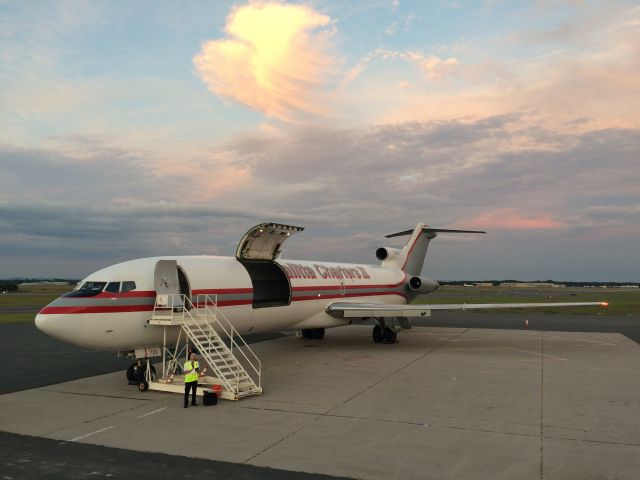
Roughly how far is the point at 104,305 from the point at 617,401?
13.2 m

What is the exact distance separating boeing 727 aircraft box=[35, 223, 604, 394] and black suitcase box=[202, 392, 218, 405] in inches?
107

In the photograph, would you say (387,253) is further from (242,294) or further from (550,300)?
(550,300)

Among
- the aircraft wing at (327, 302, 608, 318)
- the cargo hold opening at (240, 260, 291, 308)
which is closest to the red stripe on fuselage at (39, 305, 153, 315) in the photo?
the cargo hold opening at (240, 260, 291, 308)

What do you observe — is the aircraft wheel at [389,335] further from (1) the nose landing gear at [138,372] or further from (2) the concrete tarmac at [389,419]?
(1) the nose landing gear at [138,372]

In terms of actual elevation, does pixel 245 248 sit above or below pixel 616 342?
above

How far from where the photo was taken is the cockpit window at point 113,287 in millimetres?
13651

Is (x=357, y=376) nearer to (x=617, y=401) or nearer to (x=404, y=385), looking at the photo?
(x=404, y=385)

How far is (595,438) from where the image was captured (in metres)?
9.66

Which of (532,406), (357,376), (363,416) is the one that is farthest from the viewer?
(357,376)

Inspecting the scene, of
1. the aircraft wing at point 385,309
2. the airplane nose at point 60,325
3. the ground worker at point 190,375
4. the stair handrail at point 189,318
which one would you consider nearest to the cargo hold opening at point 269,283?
the aircraft wing at point 385,309

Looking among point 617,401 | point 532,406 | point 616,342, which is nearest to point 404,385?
point 532,406

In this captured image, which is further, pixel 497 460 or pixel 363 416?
pixel 363 416

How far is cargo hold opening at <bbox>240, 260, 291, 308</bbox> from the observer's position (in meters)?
19.8

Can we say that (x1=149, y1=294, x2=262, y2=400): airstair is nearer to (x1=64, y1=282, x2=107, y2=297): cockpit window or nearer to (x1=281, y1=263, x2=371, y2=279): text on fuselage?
(x1=64, y1=282, x2=107, y2=297): cockpit window
